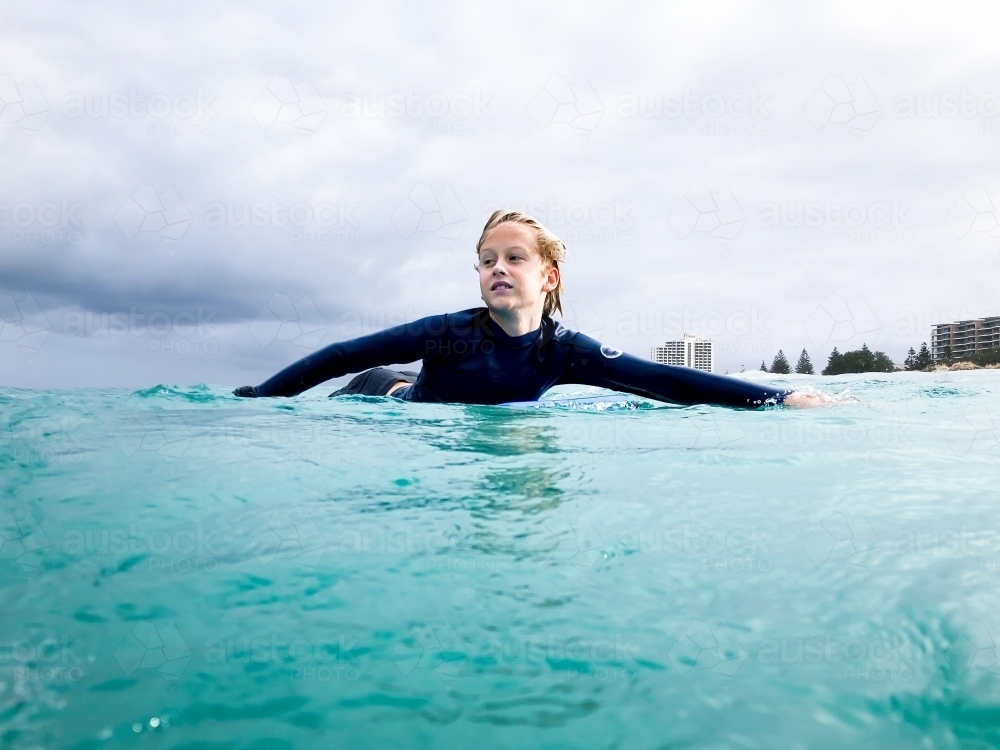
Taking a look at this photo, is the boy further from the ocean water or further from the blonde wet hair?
the ocean water

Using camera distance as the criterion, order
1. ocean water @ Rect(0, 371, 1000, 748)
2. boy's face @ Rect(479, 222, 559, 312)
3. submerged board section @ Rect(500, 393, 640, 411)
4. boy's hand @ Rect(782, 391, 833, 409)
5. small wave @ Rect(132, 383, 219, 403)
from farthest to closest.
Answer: small wave @ Rect(132, 383, 219, 403) < submerged board section @ Rect(500, 393, 640, 411) < boy's hand @ Rect(782, 391, 833, 409) < boy's face @ Rect(479, 222, 559, 312) < ocean water @ Rect(0, 371, 1000, 748)

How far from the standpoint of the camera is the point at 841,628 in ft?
4.14

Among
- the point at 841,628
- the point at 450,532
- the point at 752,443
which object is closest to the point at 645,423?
the point at 752,443

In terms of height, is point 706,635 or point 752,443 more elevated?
point 752,443

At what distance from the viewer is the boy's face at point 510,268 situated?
174 inches

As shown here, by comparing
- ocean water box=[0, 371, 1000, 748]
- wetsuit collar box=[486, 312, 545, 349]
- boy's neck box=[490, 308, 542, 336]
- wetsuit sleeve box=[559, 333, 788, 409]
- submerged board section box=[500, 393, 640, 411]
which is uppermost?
boy's neck box=[490, 308, 542, 336]

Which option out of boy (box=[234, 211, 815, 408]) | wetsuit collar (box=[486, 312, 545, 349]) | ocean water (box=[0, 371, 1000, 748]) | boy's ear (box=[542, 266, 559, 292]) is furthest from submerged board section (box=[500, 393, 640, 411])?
ocean water (box=[0, 371, 1000, 748])

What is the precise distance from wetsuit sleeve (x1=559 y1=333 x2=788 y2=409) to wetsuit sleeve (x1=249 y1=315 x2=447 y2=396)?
103 centimetres

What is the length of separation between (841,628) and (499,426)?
242 centimetres

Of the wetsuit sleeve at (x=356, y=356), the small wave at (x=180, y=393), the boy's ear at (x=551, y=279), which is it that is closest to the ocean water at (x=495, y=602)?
the wetsuit sleeve at (x=356, y=356)

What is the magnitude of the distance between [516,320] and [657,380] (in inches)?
41.6

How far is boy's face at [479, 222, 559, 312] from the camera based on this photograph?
14.5 ft

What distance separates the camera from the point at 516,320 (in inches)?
178

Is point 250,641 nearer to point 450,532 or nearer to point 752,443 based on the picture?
point 450,532
